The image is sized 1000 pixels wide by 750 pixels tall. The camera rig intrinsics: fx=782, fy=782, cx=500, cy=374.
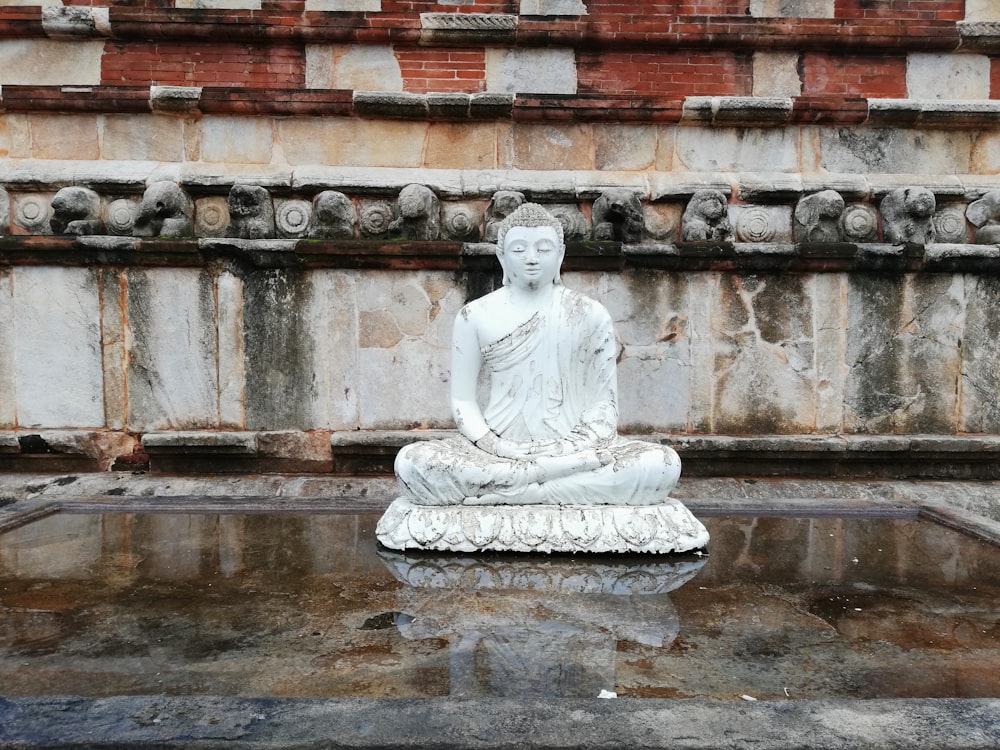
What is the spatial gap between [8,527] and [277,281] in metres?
2.43

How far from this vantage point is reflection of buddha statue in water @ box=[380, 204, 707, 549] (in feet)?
13.3

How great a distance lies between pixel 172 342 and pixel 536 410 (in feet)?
10.4

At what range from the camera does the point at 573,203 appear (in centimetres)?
636

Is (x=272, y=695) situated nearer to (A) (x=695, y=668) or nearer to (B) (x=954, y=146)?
(A) (x=695, y=668)

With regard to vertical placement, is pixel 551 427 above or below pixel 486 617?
above

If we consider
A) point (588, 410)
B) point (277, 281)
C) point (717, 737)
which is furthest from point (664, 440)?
point (717, 737)

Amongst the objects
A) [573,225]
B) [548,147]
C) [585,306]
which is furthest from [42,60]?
[585,306]

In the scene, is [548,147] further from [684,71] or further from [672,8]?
[672,8]

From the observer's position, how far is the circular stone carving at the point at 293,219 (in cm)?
614

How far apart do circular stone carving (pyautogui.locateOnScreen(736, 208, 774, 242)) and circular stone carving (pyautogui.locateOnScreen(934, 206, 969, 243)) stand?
1.33 metres

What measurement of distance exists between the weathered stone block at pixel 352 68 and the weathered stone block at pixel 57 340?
8.19ft

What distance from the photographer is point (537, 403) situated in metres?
4.32

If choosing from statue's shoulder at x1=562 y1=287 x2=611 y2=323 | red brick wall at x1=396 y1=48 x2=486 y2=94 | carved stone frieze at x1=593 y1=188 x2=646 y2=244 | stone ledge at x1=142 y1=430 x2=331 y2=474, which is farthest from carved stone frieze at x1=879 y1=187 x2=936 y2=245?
stone ledge at x1=142 y1=430 x2=331 y2=474

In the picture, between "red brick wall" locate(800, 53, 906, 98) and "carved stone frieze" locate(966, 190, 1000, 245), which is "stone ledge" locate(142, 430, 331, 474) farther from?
"carved stone frieze" locate(966, 190, 1000, 245)
